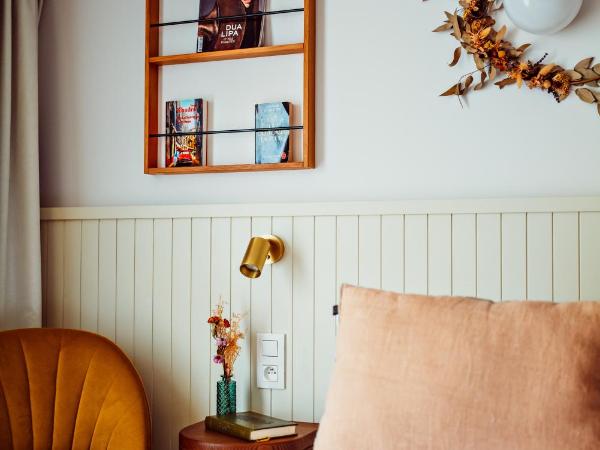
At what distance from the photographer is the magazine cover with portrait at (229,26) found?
2193 mm

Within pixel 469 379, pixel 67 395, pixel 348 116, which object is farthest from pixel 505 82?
pixel 67 395

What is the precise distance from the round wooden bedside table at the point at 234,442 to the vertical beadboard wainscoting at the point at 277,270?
7.5 inches

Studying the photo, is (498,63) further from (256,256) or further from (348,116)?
(256,256)

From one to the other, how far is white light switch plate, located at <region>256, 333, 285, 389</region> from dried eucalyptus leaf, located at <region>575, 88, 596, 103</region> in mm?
1055

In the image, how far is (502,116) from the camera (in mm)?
1957

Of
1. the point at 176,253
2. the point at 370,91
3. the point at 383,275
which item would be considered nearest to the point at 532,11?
the point at 370,91

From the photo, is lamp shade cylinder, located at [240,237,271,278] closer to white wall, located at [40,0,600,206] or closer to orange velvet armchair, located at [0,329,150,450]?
white wall, located at [40,0,600,206]

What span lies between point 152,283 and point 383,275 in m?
0.75

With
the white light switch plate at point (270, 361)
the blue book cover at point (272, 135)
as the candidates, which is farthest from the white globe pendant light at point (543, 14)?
the white light switch plate at point (270, 361)

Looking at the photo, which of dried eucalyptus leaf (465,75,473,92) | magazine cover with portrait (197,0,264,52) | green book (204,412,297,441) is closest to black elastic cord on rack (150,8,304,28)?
magazine cover with portrait (197,0,264,52)

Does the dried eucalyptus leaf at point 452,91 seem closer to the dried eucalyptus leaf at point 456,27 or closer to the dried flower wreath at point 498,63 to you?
the dried flower wreath at point 498,63

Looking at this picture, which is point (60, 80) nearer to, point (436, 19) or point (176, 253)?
point (176, 253)

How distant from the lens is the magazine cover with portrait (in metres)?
2.19

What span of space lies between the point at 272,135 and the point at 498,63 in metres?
0.68
